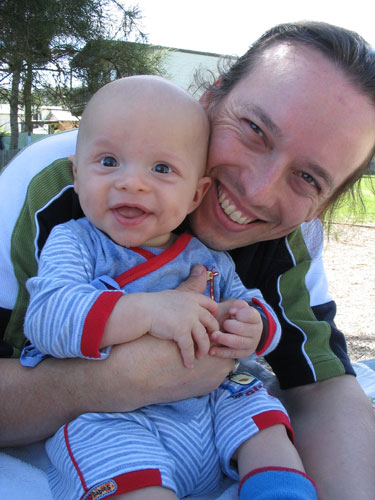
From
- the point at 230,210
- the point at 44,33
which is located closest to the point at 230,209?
the point at 230,210

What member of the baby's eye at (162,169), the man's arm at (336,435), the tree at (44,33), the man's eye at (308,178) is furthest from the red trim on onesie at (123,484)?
the tree at (44,33)

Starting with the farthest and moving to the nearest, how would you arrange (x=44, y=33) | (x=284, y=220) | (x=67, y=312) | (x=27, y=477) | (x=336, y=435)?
(x=44, y=33)
(x=284, y=220)
(x=336, y=435)
(x=27, y=477)
(x=67, y=312)

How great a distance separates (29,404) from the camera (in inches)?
52.4

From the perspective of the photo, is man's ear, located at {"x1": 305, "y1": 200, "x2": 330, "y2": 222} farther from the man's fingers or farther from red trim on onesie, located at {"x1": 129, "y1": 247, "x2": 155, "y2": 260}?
red trim on onesie, located at {"x1": 129, "y1": 247, "x2": 155, "y2": 260}

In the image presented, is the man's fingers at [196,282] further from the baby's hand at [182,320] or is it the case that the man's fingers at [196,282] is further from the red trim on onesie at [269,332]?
the red trim on onesie at [269,332]

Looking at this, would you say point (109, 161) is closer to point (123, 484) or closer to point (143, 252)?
point (143, 252)

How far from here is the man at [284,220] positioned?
1304 millimetres

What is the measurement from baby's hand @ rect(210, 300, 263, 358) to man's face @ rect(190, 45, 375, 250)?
35 centimetres

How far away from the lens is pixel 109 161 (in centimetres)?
132

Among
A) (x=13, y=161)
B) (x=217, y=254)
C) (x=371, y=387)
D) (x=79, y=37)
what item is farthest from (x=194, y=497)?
(x=79, y=37)

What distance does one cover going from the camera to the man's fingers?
4.58ft

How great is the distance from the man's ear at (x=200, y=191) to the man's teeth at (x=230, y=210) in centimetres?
7

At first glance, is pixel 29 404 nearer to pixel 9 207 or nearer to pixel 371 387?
pixel 9 207

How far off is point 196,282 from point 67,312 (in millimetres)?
412
